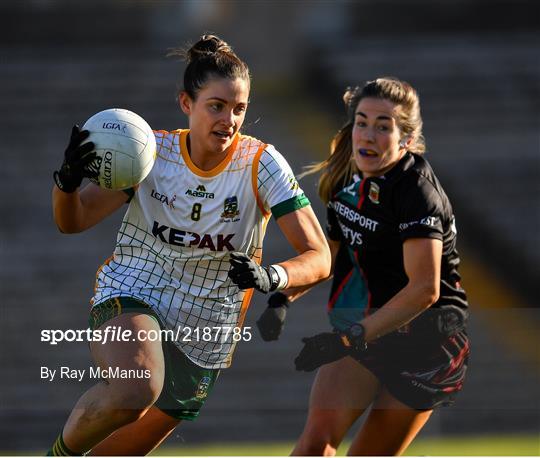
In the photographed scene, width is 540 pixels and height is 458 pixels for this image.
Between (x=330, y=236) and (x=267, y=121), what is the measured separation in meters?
9.79

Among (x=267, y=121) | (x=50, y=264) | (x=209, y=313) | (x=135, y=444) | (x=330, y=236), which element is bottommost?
(x=135, y=444)

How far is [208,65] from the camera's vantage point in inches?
174

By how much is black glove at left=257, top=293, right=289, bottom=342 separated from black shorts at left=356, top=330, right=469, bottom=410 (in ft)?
1.25

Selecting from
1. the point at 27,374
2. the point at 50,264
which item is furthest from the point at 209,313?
the point at 50,264

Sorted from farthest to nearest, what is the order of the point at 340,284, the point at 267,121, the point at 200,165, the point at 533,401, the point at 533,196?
the point at 267,121
the point at 533,196
the point at 533,401
the point at 340,284
the point at 200,165

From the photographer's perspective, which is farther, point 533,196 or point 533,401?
point 533,196

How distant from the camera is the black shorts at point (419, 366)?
15.7 feet

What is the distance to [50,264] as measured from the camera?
484 inches

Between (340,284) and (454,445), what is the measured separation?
5.22 meters

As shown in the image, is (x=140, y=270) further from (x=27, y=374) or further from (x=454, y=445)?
(x=27, y=374)

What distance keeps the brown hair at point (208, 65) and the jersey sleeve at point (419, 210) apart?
0.85 meters

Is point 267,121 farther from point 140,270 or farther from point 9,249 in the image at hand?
point 140,270

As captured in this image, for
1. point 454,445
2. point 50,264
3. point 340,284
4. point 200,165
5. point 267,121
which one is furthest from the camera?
point 267,121

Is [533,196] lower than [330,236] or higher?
higher
